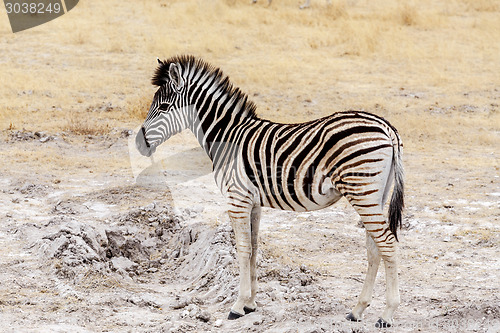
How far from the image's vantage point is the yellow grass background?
45.2 ft

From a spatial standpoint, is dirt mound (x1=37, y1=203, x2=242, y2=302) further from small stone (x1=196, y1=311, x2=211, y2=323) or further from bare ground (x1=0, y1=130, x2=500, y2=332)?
small stone (x1=196, y1=311, x2=211, y2=323)

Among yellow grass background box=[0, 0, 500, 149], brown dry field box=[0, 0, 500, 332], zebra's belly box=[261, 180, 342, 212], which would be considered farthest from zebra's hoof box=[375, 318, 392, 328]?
yellow grass background box=[0, 0, 500, 149]

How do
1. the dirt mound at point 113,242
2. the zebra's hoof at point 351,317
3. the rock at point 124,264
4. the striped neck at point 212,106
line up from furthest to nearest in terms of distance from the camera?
the rock at point 124,264 < the dirt mound at point 113,242 < the striped neck at point 212,106 < the zebra's hoof at point 351,317

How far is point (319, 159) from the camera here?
560 centimetres

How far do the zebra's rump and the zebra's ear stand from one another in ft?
2.76

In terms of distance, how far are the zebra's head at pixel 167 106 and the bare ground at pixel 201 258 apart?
5.02 ft

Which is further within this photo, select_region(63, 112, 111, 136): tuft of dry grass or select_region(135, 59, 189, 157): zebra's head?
select_region(63, 112, 111, 136): tuft of dry grass

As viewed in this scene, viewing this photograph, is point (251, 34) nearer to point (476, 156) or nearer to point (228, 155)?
point (476, 156)

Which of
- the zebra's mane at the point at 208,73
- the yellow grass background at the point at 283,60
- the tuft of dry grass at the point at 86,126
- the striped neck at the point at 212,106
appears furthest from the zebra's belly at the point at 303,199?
the tuft of dry grass at the point at 86,126

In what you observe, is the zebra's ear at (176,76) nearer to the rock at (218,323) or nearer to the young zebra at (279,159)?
the young zebra at (279,159)

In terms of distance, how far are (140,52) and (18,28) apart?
411 cm

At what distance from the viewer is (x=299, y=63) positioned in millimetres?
17031

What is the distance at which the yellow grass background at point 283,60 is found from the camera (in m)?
13.8

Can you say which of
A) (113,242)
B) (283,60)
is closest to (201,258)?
(113,242)
